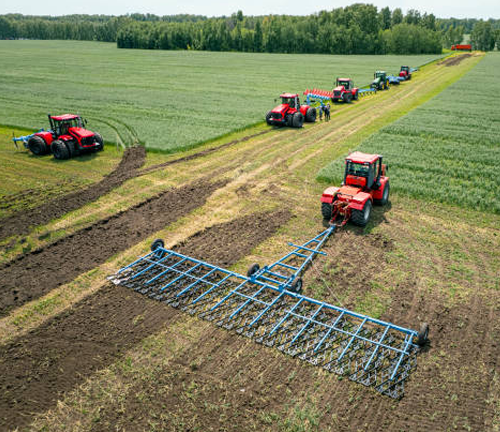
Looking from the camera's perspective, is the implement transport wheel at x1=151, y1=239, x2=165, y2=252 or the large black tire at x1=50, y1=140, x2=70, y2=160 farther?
the large black tire at x1=50, y1=140, x2=70, y2=160

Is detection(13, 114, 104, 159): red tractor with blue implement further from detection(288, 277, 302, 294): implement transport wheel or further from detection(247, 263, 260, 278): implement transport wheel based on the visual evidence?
detection(288, 277, 302, 294): implement transport wheel

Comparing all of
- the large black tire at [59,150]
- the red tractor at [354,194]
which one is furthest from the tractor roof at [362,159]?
the large black tire at [59,150]

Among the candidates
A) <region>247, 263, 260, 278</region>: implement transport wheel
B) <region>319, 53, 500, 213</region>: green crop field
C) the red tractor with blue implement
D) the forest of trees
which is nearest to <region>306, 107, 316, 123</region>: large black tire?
<region>319, 53, 500, 213</region>: green crop field

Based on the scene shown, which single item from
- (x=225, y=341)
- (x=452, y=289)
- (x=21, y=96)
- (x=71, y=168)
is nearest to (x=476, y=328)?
(x=452, y=289)

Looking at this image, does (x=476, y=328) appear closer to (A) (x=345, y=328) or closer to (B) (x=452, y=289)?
(B) (x=452, y=289)

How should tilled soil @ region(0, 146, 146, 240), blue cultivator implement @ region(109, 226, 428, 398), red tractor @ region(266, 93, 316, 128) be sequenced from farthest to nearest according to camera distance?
red tractor @ region(266, 93, 316, 128), tilled soil @ region(0, 146, 146, 240), blue cultivator implement @ region(109, 226, 428, 398)

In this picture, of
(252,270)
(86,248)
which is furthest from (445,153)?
(86,248)

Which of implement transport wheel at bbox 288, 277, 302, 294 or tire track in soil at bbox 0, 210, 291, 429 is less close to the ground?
implement transport wheel at bbox 288, 277, 302, 294
